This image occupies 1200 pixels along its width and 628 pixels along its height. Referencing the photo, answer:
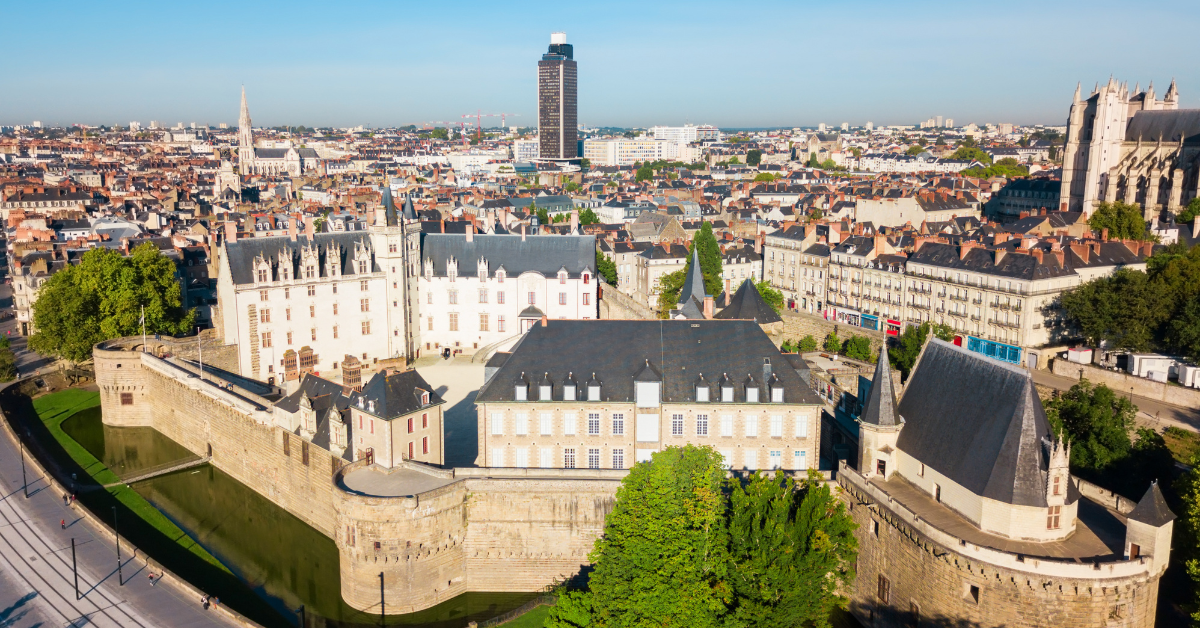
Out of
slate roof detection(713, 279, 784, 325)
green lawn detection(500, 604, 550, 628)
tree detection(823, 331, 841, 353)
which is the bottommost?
green lawn detection(500, 604, 550, 628)

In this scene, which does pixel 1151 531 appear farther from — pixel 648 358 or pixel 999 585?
pixel 648 358

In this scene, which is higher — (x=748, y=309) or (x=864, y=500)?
(x=748, y=309)

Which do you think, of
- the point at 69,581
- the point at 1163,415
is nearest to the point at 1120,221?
the point at 1163,415

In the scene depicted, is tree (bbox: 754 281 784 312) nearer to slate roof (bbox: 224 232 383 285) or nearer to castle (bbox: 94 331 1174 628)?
slate roof (bbox: 224 232 383 285)

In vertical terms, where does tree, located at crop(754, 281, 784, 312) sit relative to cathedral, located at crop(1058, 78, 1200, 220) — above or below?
below

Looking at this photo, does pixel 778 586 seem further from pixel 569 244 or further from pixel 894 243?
pixel 894 243

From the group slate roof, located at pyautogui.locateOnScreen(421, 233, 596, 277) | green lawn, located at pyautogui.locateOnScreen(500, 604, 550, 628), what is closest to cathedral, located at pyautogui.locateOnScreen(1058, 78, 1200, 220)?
slate roof, located at pyautogui.locateOnScreen(421, 233, 596, 277)
